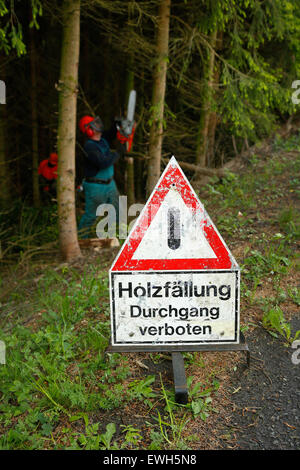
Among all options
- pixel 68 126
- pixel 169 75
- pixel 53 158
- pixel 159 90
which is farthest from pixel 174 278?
pixel 53 158

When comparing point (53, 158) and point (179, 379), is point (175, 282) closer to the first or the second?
point (179, 379)

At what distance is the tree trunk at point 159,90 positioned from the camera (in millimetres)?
6398

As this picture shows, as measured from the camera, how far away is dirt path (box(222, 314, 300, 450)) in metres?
2.24

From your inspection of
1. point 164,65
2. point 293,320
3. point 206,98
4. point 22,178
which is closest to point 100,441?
point 293,320

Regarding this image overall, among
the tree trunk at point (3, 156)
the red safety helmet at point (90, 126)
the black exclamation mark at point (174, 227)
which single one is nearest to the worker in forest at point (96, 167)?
the red safety helmet at point (90, 126)

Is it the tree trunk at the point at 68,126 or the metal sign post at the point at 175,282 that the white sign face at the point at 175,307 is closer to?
the metal sign post at the point at 175,282

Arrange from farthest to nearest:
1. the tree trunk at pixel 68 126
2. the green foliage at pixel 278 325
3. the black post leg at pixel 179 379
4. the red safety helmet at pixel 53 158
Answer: the red safety helmet at pixel 53 158 → the tree trunk at pixel 68 126 → the green foliage at pixel 278 325 → the black post leg at pixel 179 379

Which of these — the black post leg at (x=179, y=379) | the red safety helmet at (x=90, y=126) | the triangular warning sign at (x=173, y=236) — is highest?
the red safety helmet at (x=90, y=126)

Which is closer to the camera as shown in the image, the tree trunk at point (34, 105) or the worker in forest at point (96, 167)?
the worker in forest at point (96, 167)

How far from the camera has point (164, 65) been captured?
6.56 m

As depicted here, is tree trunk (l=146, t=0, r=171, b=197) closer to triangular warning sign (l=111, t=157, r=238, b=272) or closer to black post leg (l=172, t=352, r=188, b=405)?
triangular warning sign (l=111, t=157, r=238, b=272)

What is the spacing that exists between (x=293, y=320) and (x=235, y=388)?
987mm

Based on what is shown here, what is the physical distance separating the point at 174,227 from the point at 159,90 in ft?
16.2

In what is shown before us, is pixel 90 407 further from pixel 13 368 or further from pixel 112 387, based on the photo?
pixel 13 368
